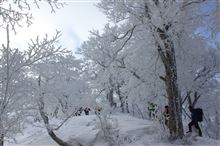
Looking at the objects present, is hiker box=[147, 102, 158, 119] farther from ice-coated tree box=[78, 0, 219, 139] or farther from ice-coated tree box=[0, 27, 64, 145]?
ice-coated tree box=[0, 27, 64, 145]

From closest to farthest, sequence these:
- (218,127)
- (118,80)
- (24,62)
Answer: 1. (24,62)
2. (118,80)
3. (218,127)

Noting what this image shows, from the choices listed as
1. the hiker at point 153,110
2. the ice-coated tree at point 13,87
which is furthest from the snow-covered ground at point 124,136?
the ice-coated tree at point 13,87

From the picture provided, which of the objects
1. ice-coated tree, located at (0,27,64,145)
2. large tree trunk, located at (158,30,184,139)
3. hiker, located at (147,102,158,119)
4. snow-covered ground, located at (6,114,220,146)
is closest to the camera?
ice-coated tree, located at (0,27,64,145)

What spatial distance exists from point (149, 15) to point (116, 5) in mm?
1765

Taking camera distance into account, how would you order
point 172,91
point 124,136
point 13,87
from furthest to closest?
1. point 124,136
2. point 172,91
3. point 13,87

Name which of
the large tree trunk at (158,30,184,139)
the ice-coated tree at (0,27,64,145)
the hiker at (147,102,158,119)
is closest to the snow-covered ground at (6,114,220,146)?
the hiker at (147,102,158,119)

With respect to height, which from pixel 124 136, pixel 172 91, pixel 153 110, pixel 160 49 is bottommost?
pixel 124 136

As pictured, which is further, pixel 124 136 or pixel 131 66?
→ pixel 131 66

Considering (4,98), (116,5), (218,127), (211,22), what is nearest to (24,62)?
(4,98)

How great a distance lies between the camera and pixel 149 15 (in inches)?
620

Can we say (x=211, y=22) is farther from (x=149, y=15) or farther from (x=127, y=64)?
(x=127, y=64)

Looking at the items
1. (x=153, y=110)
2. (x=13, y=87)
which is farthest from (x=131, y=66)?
(x=13, y=87)

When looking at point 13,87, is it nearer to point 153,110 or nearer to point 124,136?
point 124,136

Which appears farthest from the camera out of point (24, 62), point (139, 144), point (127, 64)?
point (127, 64)
